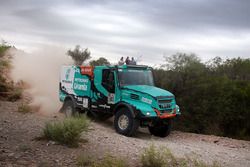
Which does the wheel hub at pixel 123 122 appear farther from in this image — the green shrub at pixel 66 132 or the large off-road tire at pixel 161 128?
the green shrub at pixel 66 132

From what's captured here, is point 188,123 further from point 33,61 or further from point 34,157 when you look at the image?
point 33,61

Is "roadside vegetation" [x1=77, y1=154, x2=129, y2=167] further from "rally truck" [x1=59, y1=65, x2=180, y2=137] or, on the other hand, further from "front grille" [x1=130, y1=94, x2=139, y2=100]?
"front grille" [x1=130, y1=94, x2=139, y2=100]

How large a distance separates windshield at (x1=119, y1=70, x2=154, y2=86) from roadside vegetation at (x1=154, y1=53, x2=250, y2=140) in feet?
8.95

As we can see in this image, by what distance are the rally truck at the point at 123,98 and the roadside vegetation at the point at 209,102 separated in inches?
99.8

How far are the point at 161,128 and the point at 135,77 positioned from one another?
242cm

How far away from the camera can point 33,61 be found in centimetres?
2658

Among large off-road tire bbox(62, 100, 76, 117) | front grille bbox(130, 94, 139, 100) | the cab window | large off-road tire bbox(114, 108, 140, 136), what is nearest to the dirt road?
large off-road tire bbox(114, 108, 140, 136)

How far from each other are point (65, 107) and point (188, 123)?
6029 mm

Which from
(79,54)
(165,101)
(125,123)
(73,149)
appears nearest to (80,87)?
(125,123)

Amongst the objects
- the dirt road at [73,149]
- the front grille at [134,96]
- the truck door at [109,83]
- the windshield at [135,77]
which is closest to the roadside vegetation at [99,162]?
the dirt road at [73,149]

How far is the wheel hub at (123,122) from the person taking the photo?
11.5 m

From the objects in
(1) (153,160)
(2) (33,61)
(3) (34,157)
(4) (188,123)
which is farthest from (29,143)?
(2) (33,61)

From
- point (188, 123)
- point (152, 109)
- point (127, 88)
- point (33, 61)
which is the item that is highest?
point (33, 61)

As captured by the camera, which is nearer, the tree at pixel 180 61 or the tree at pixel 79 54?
the tree at pixel 180 61
